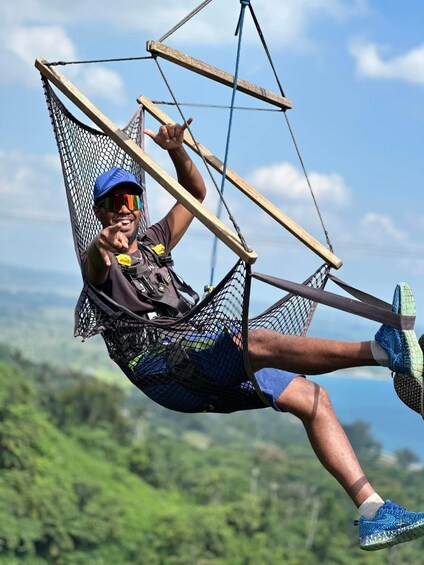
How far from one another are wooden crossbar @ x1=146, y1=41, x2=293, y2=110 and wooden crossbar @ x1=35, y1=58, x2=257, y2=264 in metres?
0.36

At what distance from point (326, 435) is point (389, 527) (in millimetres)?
398

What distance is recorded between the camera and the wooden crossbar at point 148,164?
4105 millimetres

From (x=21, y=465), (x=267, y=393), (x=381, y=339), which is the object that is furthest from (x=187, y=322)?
(x=21, y=465)

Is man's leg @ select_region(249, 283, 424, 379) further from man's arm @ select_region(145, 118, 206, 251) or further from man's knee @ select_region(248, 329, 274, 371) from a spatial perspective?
man's arm @ select_region(145, 118, 206, 251)

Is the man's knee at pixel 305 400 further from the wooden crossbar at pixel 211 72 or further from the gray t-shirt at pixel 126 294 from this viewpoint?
the wooden crossbar at pixel 211 72

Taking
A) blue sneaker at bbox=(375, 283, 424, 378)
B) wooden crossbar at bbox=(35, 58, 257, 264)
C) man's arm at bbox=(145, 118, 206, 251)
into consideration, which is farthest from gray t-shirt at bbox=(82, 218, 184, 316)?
blue sneaker at bbox=(375, 283, 424, 378)

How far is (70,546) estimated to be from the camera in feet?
134

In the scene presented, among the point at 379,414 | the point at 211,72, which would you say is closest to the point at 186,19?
the point at 211,72

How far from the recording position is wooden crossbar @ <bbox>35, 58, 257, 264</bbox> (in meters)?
4.11

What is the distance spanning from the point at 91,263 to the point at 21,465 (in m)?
38.6

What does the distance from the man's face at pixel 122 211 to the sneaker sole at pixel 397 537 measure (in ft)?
5.01

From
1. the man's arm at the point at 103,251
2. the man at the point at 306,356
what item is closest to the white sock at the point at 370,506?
the man at the point at 306,356

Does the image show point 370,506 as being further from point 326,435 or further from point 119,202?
point 119,202

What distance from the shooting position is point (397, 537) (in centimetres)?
407
